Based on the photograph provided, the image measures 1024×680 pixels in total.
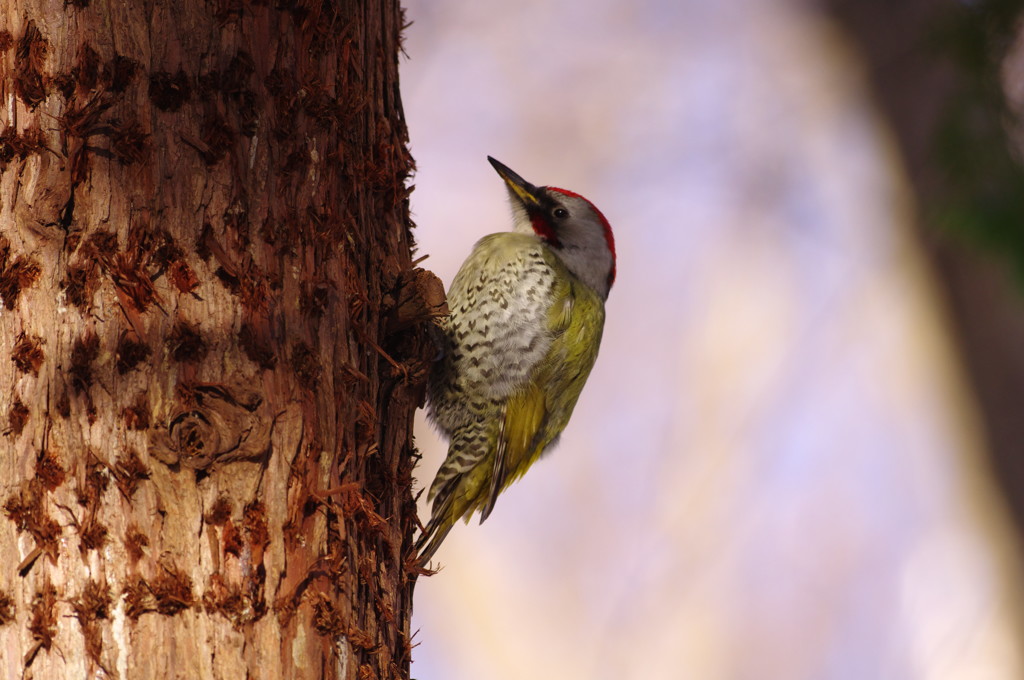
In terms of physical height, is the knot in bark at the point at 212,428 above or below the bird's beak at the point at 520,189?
below

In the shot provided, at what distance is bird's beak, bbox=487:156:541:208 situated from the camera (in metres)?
4.40

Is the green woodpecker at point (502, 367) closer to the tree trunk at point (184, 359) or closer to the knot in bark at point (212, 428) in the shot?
the tree trunk at point (184, 359)

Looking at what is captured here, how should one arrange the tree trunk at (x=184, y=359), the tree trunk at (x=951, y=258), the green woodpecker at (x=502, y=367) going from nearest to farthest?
the tree trunk at (x=184, y=359) → the green woodpecker at (x=502, y=367) → the tree trunk at (x=951, y=258)

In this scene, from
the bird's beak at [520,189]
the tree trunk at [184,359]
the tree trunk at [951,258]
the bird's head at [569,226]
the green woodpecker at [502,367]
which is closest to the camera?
the tree trunk at [184,359]

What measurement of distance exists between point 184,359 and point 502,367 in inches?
77.7

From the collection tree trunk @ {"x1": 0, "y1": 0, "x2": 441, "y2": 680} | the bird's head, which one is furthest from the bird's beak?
tree trunk @ {"x1": 0, "y1": 0, "x2": 441, "y2": 680}

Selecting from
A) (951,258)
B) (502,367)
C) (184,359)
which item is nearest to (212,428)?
(184,359)

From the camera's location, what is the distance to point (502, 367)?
147 inches

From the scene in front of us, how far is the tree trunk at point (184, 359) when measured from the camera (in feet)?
5.66

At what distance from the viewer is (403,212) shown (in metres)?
2.58

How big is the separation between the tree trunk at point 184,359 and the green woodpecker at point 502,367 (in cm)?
149

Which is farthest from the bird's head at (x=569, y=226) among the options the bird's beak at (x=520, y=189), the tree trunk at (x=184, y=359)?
the tree trunk at (x=184, y=359)

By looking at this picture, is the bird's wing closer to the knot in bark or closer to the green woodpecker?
the green woodpecker

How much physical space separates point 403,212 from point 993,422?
11.4ft
